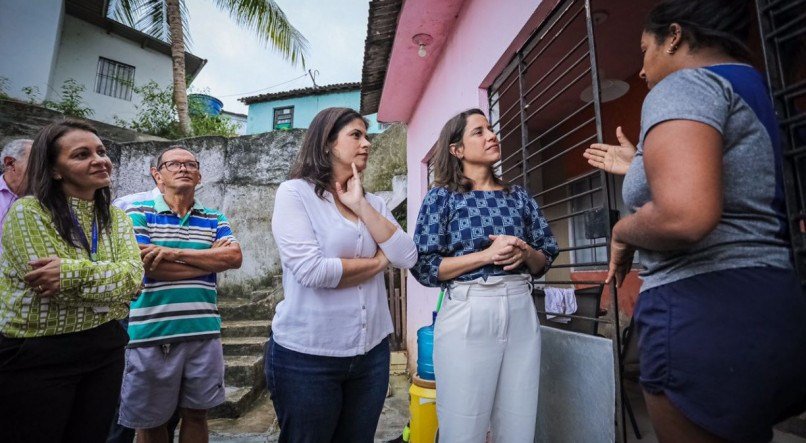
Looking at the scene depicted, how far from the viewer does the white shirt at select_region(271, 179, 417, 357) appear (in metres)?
1.52

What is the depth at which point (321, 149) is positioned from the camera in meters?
1.79

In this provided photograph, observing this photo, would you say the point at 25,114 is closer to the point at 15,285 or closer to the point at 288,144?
the point at 288,144

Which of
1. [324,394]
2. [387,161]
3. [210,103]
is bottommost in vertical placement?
[324,394]

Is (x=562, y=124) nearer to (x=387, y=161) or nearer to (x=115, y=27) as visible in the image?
(x=387, y=161)

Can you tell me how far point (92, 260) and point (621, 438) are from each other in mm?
2445

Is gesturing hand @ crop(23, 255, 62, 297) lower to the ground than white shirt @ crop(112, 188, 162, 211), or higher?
lower

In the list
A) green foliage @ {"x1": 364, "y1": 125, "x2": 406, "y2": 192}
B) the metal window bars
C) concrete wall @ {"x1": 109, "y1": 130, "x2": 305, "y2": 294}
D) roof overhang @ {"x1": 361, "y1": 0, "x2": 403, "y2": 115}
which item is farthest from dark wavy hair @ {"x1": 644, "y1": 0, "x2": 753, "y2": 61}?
the metal window bars

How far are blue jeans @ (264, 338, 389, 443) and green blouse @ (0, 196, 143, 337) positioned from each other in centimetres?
74

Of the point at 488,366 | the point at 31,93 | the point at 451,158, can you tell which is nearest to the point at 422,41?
the point at 451,158

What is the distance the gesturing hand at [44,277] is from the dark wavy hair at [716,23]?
2239 millimetres

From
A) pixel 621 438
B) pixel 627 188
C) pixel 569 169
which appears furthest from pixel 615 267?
pixel 569 169

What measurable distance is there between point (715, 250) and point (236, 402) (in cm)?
430

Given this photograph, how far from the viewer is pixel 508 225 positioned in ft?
6.07

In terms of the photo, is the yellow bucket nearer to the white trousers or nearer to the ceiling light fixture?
the white trousers
